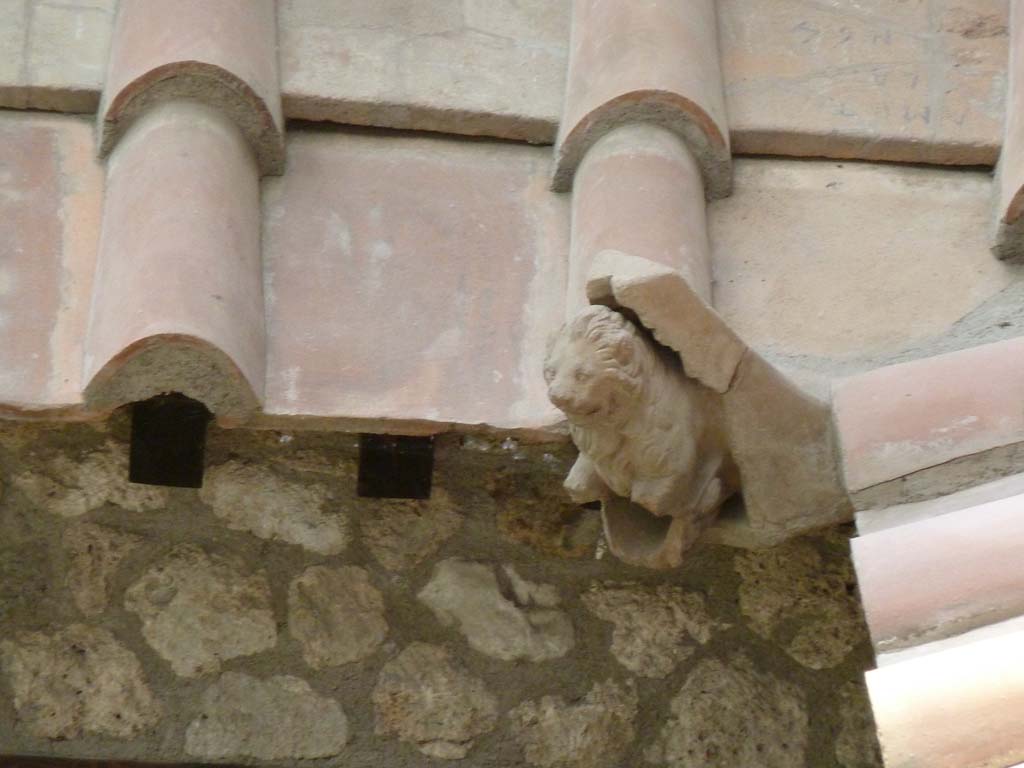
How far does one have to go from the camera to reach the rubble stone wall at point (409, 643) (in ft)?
9.12

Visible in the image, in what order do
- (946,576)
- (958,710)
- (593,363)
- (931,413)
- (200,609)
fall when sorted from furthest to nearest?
(200,609) → (931,413) → (593,363) → (946,576) → (958,710)

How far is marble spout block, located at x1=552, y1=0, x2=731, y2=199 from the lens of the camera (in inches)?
103

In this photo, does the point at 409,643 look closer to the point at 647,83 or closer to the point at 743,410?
the point at 743,410

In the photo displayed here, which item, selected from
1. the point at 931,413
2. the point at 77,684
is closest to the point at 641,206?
the point at 931,413

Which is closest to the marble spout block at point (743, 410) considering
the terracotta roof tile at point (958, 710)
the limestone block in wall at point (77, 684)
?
the terracotta roof tile at point (958, 710)

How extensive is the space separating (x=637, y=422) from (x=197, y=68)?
761mm

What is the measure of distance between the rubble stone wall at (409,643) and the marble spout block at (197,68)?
507 mm

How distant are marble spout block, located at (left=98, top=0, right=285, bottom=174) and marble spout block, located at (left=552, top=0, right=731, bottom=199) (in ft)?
1.29

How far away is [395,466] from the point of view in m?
2.61

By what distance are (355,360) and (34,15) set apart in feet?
2.33

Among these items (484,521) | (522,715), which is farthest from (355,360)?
(522,715)

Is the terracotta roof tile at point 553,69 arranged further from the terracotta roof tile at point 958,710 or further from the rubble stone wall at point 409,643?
the terracotta roof tile at point 958,710

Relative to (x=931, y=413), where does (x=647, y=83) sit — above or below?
above

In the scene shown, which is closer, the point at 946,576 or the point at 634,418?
the point at 946,576
